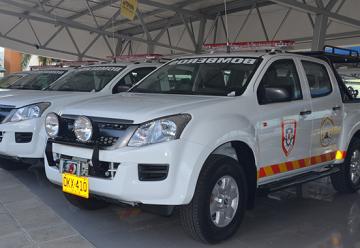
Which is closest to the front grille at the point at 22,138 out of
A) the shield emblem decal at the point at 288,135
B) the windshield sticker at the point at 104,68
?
the windshield sticker at the point at 104,68

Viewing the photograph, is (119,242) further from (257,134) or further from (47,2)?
(47,2)

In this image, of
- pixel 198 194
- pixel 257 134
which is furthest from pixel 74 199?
pixel 257 134

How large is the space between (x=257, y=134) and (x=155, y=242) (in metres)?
1.34

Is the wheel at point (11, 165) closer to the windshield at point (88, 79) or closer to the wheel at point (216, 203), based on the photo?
the windshield at point (88, 79)

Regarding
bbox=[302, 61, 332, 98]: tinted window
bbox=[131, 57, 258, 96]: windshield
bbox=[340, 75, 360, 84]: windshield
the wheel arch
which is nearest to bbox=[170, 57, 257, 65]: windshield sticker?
bbox=[131, 57, 258, 96]: windshield

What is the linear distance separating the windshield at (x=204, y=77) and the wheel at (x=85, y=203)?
130 centimetres

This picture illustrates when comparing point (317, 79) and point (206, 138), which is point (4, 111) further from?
point (317, 79)

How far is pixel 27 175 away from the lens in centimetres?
678

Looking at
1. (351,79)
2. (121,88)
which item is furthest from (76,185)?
(351,79)

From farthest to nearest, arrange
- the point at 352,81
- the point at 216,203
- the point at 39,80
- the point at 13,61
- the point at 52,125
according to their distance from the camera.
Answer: the point at 13,61 < the point at 352,81 < the point at 39,80 < the point at 52,125 < the point at 216,203

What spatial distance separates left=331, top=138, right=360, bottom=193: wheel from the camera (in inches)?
228

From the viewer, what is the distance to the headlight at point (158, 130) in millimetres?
3693

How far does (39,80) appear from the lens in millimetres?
8938

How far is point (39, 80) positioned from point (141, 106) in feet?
18.0
